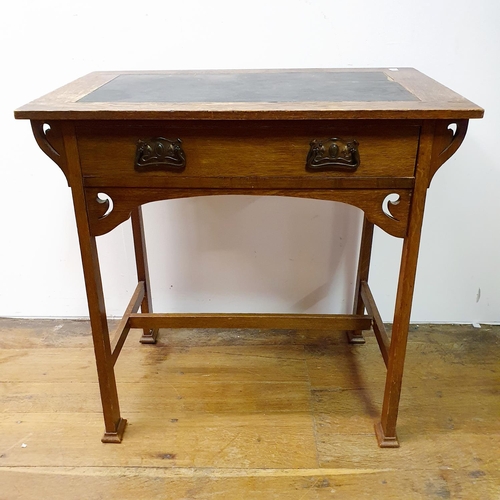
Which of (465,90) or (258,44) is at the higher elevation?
(258,44)

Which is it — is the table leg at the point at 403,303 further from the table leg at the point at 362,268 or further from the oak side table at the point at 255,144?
the table leg at the point at 362,268

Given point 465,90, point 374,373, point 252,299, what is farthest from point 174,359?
point 465,90

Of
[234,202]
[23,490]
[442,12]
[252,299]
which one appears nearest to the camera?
[23,490]

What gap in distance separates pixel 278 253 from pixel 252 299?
0.23 meters

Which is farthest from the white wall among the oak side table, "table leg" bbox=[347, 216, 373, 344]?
Answer: the oak side table

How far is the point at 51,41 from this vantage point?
65.4 inches

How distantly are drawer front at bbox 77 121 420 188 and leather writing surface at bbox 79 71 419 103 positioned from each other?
0.08 meters

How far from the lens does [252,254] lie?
194 cm

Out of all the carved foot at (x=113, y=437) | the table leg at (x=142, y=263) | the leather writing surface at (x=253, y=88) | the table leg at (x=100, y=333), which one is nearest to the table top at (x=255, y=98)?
the leather writing surface at (x=253, y=88)

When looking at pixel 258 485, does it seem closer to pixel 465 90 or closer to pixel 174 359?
pixel 174 359

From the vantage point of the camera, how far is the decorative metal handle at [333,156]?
1125mm

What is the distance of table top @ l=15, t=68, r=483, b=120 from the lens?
41.5 inches

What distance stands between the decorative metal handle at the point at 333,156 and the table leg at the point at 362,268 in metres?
0.63

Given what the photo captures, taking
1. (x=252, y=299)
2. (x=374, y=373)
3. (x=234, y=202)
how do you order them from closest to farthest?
(x=374, y=373) < (x=234, y=202) < (x=252, y=299)
